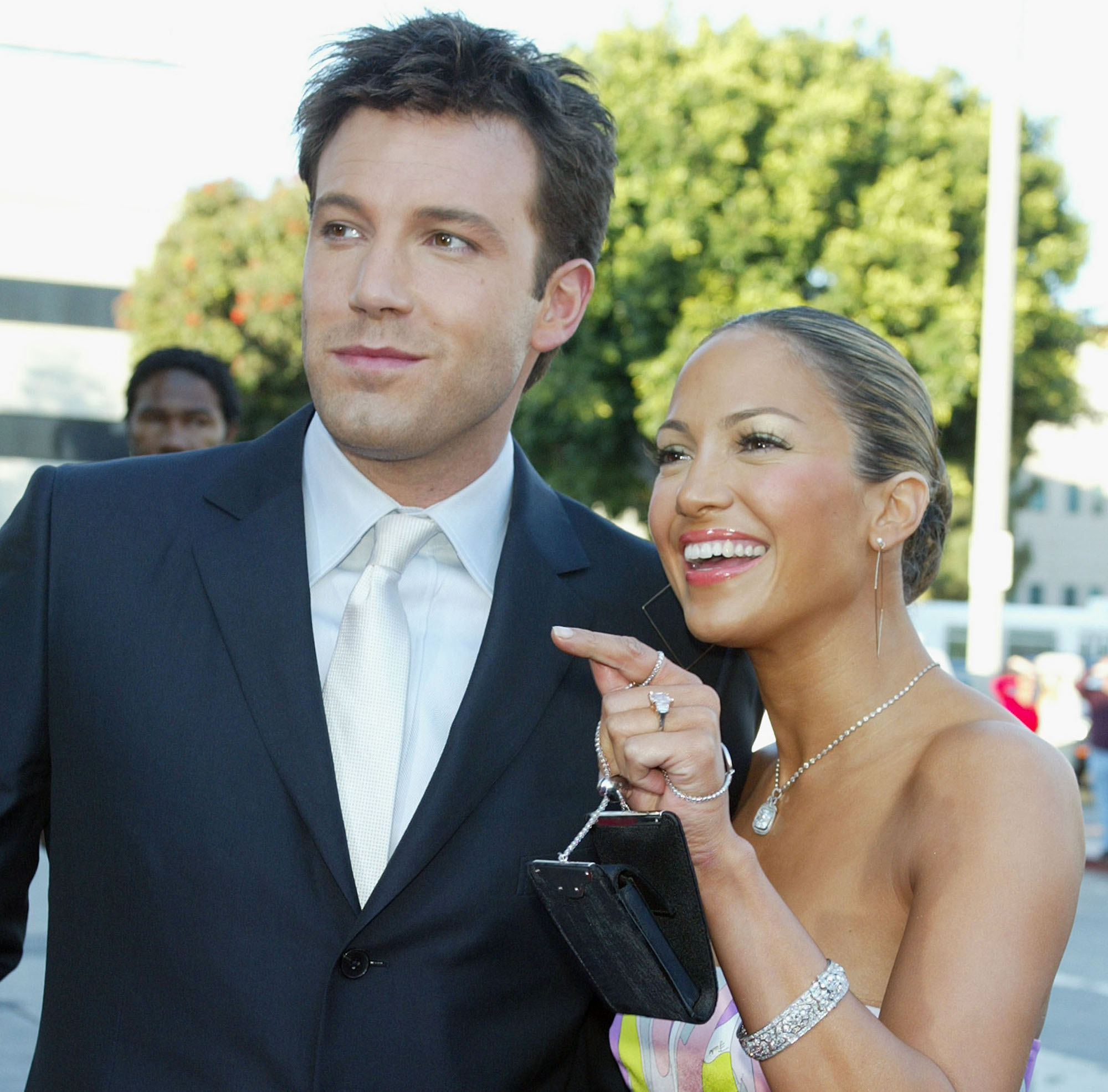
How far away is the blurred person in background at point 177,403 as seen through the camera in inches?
220

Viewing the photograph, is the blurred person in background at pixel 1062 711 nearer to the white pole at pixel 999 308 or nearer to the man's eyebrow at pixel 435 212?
the white pole at pixel 999 308

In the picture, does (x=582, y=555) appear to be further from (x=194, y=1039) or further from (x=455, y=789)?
(x=194, y=1039)

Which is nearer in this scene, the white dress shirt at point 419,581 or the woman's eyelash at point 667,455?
the white dress shirt at point 419,581

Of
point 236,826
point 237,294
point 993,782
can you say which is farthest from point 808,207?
point 236,826

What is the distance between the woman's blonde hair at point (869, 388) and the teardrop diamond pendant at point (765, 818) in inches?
22.1

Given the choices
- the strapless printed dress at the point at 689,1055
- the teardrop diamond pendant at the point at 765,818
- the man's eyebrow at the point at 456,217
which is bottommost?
the strapless printed dress at the point at 689,1055

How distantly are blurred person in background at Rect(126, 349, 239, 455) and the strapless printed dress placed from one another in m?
3.44

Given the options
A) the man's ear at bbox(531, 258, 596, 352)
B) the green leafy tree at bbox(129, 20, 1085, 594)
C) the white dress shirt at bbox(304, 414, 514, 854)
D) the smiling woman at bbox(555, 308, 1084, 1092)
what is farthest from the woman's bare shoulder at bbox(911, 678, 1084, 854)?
the green leafy tree at bbox(129, 20, 1085, 594)

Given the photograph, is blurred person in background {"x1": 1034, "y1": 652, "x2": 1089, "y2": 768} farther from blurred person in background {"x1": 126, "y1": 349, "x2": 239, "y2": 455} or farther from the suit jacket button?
the suit jacket button

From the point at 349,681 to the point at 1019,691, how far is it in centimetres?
1001

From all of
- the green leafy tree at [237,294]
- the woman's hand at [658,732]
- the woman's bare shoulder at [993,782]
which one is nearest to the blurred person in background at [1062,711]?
the green leafy tree at [237,294]

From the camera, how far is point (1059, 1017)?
25.5 ft

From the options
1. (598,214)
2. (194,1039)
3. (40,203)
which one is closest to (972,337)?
(40,203)

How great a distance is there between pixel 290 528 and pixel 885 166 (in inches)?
685
